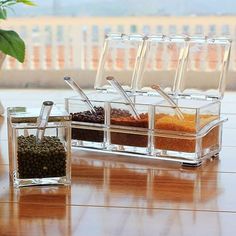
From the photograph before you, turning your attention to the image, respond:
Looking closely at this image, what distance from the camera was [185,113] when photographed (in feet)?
3.56

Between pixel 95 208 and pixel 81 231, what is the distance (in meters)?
0.09

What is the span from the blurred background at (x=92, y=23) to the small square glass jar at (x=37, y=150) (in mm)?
2072

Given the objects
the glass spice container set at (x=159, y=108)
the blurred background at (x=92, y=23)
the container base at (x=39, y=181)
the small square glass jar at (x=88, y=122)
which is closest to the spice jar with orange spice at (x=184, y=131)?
the glass spice container set at (x=159, y=108)

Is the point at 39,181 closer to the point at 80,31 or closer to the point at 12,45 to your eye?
the point at 12,45

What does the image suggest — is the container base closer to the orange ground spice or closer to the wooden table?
the wooden table

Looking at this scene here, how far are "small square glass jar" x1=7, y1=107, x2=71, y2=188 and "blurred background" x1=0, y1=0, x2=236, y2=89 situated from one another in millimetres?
2072

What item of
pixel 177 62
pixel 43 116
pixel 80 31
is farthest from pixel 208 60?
pixel 80 31

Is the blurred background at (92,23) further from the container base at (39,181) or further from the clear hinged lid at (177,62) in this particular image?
the container base at (39,181)

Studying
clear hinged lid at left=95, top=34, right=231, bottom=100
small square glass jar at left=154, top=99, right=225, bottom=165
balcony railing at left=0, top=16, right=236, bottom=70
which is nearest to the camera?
small square glass jar at left=154, top=99, right=225, bottom=165

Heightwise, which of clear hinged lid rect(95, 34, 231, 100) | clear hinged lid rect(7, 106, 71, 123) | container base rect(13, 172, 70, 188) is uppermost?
clear hinged lid rect(95, 34, 231, 100)

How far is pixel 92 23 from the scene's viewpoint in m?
3.18


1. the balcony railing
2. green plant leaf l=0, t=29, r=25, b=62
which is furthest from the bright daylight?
the balcony railing

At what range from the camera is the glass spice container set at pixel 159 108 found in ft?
3.53

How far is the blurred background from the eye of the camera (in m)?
3.10
